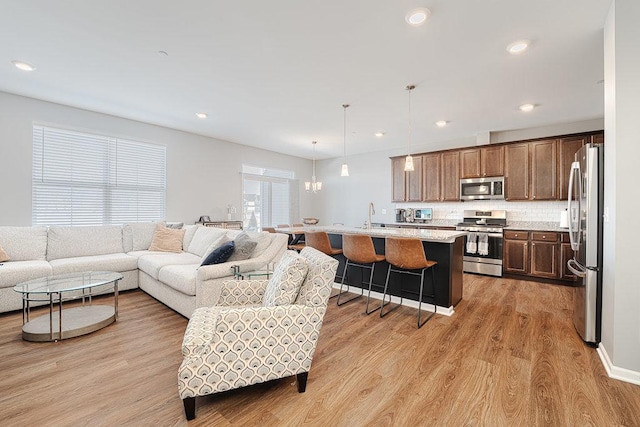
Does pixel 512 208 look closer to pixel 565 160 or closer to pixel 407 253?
pixel 565 160

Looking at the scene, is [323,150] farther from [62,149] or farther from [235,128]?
[62,149]

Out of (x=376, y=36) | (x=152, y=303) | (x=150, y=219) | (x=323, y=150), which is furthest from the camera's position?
(x=323, y=150)

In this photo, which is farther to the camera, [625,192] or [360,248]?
[360,248]

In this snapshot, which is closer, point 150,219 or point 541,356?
point 541,356

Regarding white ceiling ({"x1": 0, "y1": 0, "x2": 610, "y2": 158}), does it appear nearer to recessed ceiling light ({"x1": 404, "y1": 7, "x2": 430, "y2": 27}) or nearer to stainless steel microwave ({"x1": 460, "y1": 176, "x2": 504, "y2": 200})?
recessed ceiling light ({"x1": 404, "y1": 7, "x2": 430, "y2": 27})

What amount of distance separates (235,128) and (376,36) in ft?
11.8

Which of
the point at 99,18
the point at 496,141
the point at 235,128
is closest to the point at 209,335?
the point at 99,18

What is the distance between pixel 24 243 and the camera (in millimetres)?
3697

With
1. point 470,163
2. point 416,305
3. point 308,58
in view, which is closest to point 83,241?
point 308,58

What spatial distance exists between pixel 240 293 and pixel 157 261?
203 cm

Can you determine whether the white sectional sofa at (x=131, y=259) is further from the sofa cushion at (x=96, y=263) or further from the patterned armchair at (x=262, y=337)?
the patterned armchair at (x=262, y=337)

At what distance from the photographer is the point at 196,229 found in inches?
185

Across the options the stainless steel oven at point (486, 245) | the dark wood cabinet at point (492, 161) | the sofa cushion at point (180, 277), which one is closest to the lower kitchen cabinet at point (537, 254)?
the stainless steel oven at point (486, 245)

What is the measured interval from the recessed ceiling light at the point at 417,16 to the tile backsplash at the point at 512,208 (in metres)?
4.40
